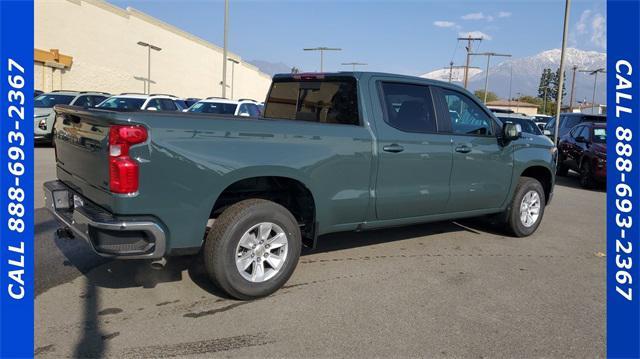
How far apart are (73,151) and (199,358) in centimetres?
209

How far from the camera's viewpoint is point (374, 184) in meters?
4.86

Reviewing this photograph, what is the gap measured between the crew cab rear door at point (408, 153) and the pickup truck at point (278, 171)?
0.05ft

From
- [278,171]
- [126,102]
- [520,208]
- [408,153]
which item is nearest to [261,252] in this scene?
[278,171]

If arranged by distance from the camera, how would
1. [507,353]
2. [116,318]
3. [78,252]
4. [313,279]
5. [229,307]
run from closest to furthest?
[507,353]
[116,318]
[229,307]
[313,279]
[78,252]

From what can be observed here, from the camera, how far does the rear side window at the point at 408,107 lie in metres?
5.09

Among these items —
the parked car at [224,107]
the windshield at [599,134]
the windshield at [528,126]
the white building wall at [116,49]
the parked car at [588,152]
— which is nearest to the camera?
the parked car at [588,152]

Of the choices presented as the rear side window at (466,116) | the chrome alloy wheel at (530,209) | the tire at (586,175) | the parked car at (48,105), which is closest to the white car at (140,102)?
the parked car at (48,105)

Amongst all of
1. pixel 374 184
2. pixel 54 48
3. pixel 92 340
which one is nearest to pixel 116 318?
pixel 92 340

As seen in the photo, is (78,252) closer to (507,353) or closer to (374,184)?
(374,184)

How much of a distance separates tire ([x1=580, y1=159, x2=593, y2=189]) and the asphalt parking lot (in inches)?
269

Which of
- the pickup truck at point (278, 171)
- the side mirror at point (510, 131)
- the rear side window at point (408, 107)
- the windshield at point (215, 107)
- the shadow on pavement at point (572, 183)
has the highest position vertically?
the windshield at point (215, 107)

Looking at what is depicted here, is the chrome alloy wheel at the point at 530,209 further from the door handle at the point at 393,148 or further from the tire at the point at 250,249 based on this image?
the tire at the point at 250,249

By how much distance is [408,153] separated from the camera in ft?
16.6

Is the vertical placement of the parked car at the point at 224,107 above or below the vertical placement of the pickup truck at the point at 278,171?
above
